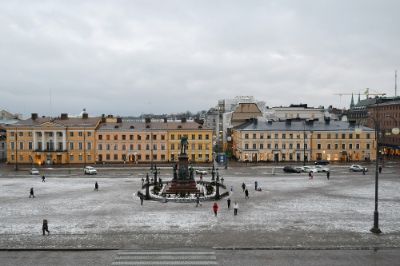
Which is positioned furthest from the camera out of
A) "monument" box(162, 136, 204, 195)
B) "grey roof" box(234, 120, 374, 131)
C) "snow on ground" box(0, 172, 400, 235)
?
"grey roof" box(234, 120, 374, 131)

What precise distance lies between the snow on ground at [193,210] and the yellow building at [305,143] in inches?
1284

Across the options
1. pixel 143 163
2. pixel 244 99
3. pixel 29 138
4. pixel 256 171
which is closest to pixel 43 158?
pixel 29 138

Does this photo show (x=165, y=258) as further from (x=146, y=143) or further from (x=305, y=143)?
(x=305, y=143)

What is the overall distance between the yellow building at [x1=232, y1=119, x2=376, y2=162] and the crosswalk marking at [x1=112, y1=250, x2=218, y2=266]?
63342 millimetres

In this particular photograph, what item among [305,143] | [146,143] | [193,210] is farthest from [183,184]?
[305,143]

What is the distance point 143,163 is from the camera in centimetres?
8181

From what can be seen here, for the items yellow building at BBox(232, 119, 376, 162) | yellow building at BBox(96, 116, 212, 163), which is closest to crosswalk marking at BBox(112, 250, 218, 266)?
yellow building at BBox(96, 116, 212, 163)

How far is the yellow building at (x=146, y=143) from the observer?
3263 inches

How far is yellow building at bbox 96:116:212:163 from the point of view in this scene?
82.9m

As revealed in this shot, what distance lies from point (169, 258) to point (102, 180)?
37.3 metres

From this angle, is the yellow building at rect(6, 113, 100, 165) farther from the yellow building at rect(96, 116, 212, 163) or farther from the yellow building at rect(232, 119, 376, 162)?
the yellow building at rect(232, 119, 376, 162)

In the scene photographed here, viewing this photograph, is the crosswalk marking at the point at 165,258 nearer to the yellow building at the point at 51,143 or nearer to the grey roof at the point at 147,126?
the grey roof at the point at 147,126

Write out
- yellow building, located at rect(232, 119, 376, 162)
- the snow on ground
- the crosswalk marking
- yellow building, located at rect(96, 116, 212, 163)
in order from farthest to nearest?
yellow building, located at rect(232, 119, 376, 162), yellow building, located at rect(96, 116, 212, 163), the snow on ground, the crosswalk marking

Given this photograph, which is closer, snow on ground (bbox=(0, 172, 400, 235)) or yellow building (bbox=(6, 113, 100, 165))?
snow on ground (bbox=(0, 172, 400, 235))
